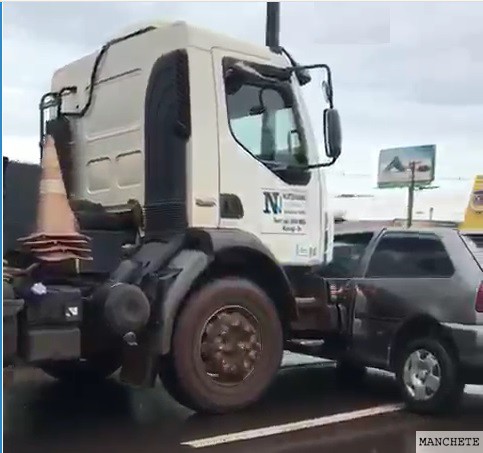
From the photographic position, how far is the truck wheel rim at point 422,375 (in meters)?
5.81

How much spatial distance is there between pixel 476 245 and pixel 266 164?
61.0 inches

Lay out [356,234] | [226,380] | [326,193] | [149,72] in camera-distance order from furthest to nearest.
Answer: [356,234] → [326,193] → [149,72] → [226,380]

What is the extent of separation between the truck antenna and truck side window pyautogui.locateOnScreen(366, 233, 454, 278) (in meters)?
1.71

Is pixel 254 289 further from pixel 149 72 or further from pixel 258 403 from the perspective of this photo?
pixel 149 72

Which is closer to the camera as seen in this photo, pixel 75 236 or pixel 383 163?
pixel 75 236

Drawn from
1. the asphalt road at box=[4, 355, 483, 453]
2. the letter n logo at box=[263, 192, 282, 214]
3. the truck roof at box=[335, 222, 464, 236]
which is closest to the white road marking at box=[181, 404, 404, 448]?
the asphalt road at box=[4, 355, 483, 453]

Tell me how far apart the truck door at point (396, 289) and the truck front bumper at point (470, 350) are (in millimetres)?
248

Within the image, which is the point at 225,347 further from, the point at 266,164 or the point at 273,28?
the point at 273,28

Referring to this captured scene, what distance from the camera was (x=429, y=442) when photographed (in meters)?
5.08

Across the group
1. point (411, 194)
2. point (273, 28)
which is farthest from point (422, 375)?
point (273, 28)

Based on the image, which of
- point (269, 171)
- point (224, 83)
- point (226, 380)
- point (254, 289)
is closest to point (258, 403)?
point (226, 380)

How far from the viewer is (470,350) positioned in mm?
5633

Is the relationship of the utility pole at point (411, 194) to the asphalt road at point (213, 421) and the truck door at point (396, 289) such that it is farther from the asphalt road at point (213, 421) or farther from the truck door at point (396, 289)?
the asphalt road at point (213, 421)

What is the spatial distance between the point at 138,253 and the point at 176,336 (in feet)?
2.05
